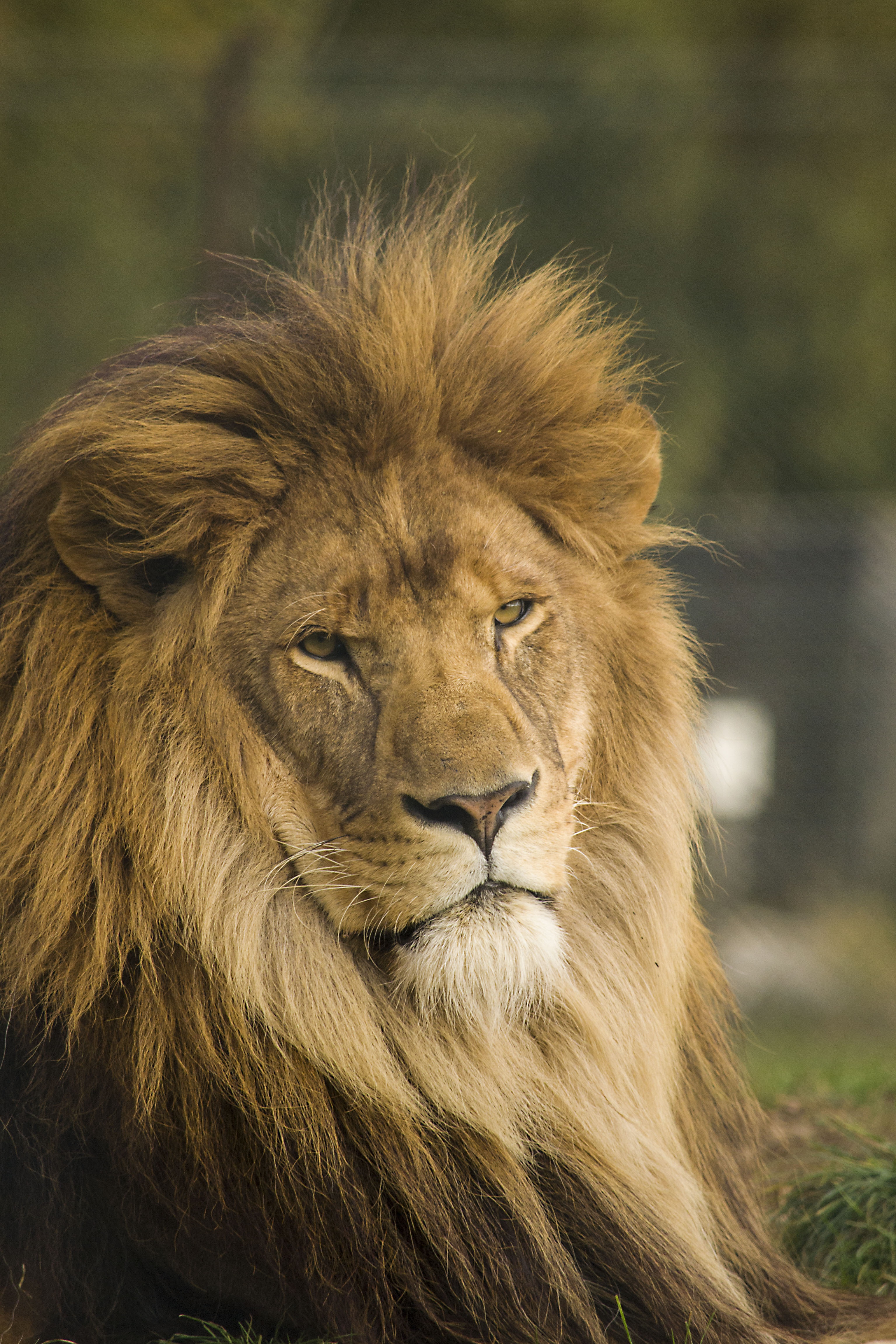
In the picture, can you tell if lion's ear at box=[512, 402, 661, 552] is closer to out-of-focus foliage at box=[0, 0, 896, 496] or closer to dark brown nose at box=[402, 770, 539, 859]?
dark brown nose at box=[402, 770, 539, 859]

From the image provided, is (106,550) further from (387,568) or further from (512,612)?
(512,612)

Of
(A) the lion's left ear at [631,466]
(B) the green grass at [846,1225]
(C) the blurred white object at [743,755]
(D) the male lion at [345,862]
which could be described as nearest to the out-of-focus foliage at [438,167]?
(C) the blurred white object at [743,755]

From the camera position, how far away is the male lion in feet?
6.79

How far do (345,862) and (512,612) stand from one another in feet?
1.66

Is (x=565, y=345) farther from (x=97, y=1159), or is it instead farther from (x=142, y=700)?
(x=97, y=1159)

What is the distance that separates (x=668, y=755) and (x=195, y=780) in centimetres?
85

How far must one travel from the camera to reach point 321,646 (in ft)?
7.27

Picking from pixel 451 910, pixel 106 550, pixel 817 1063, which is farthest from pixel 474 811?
pixel 817 1063

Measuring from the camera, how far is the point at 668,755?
253 centimetres

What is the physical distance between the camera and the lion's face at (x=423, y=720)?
2.04 meters

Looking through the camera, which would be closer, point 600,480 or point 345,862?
point 345,862

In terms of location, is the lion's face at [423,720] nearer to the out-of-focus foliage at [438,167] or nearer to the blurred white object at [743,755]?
the out-of-focus foliage at [438,167]

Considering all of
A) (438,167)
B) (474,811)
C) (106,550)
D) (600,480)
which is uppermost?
(438,167)

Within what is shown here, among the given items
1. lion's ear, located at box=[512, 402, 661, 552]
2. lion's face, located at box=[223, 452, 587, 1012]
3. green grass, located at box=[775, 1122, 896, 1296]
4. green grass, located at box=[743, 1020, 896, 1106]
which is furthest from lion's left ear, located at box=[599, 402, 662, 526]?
green grass, located at box=[775, 1122, 896, 1296]
